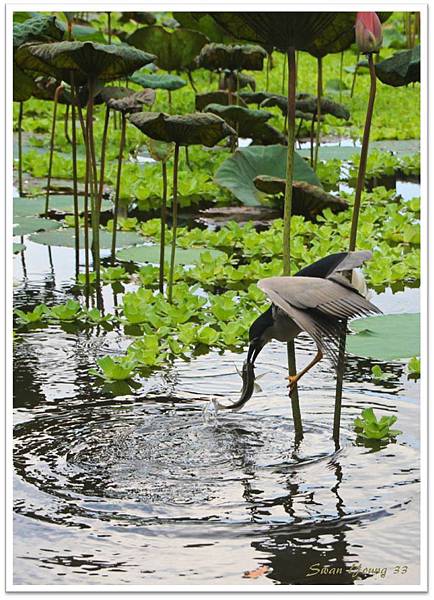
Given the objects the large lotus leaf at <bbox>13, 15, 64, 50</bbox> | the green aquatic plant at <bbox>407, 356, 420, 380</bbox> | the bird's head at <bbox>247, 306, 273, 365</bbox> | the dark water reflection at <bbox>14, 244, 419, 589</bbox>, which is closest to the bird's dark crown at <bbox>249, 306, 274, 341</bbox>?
the bird's head at <bbox>247, 306, 273, 365</bbox>

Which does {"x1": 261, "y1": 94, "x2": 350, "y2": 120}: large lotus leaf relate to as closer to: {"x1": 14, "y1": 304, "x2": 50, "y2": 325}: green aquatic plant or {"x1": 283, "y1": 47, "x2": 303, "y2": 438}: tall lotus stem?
{"x1": 14, "y1": 304, "x2": 50, "y2": 325}: green aquatic plant

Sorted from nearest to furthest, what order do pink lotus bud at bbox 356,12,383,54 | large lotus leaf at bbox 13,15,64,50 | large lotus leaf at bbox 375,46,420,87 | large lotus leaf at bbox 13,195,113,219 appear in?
pink lotus bud at bbox 356,12,383,54, large lotus leaf at bbox 375,46,420,87, large lotus leaf at bbox 13,15,64,50, large lotus leaf at bbox 13,195,113,219

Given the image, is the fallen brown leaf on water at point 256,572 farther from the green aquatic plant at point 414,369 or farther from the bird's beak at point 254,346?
the green aquatic plant at point 414,369

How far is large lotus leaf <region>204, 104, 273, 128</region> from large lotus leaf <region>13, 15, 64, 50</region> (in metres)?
2.45

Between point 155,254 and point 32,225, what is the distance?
1.05m

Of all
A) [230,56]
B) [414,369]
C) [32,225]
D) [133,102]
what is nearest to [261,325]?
[414,369]

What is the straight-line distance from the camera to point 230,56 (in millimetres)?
8641

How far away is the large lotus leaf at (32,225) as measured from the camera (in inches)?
265

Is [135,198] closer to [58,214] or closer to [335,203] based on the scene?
[58,214]

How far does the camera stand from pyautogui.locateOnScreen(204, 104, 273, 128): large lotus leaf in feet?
24.7

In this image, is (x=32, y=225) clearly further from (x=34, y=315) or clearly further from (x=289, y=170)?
(x=289, y=170)

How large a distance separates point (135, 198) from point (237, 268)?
2.13 metres
